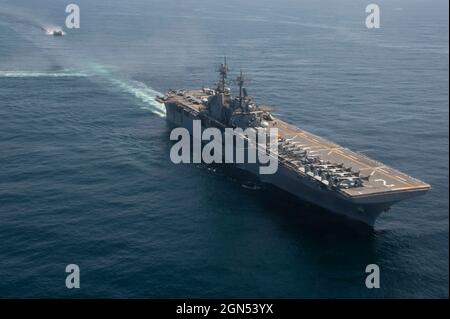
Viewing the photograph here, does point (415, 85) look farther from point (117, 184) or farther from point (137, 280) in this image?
point (137, 280)

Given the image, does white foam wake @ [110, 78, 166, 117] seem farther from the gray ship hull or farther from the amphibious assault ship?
the gray ship hull

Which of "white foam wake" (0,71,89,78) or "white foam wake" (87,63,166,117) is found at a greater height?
"white foam wake" (0,71,89,78)

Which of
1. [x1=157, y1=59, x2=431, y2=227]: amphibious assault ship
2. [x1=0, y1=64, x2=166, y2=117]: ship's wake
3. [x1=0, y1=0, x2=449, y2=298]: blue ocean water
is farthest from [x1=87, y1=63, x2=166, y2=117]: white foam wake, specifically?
[x1=157, y1=59, x2=431, y2=227]: amphibious assault ship

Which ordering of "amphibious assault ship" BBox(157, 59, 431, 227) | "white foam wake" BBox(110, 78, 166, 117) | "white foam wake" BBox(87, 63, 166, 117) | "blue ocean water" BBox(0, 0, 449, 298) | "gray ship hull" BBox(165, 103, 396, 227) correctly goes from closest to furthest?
"blue ocean water" BBox(0, 0, 449, 298), "gray ship hull" BBox(165, 103, 396, 227), "amphibious assault ship" BBox(157, 59, 431, 227), "white foam wake" BBox(110, 78, 166, 117), "white foam wake" BBox(87, 63, 166, 117)

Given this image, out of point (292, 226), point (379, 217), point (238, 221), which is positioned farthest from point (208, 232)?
point (379, 217)

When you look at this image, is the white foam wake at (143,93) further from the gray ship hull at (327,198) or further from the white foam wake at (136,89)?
the gray ship hull at (327,198)

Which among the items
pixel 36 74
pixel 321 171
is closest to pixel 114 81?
pixel 36 74

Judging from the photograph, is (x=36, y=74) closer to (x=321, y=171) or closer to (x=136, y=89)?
(x=136, y=89)
